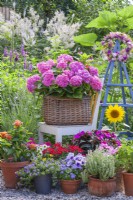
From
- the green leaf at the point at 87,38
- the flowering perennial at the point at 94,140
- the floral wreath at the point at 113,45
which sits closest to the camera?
the flowering perennial at the point at 94,140

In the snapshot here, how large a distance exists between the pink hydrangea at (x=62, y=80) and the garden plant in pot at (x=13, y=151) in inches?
30.8

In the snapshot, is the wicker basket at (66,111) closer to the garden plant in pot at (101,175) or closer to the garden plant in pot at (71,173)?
the garden plant in pot at (71,173)

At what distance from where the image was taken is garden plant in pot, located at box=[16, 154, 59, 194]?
3738 millimetres

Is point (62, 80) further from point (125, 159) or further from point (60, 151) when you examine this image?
point (125, 159)

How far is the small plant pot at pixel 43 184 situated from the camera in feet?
12.3

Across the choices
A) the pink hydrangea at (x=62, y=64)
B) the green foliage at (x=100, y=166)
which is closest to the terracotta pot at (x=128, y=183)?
the green foliage at (x=100, y=166)

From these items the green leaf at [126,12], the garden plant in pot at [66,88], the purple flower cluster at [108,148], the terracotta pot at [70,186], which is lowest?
the terracotta pot at [70,186]

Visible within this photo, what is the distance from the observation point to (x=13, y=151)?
3.86 meters

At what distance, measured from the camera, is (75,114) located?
4.78 m

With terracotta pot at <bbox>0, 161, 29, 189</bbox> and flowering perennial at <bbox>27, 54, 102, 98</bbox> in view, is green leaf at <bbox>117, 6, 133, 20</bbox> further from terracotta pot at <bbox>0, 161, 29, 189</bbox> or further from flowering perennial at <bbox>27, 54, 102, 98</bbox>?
terracotta pot at <bbox>0, 161, 29, 189</bbox>

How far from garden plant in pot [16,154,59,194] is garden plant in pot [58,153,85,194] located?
66mm

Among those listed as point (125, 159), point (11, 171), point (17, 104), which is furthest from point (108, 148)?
point (17, 104)

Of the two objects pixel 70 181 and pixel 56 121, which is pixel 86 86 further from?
pixel 70 181

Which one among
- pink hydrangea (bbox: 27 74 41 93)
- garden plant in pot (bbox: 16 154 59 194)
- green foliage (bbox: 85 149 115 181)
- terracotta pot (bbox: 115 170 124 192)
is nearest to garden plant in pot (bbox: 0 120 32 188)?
garden plant in pot (bbox: 16 154 59 194)
